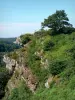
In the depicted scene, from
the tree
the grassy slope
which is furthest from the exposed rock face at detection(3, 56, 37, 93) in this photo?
the tree

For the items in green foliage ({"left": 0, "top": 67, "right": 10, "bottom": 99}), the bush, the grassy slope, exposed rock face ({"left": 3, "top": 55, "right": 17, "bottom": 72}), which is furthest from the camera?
green foliage ({"left": 0, "top": 67, "right": 10, "bottom": 99})

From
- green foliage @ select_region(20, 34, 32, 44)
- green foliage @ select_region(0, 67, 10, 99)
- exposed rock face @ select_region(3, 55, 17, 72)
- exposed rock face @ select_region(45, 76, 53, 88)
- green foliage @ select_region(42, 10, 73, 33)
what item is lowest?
green foliage @ select_region(0, 67, 10, 99)

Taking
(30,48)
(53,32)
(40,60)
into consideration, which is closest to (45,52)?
(40,60)

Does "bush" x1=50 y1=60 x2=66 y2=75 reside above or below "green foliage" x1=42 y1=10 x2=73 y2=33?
below

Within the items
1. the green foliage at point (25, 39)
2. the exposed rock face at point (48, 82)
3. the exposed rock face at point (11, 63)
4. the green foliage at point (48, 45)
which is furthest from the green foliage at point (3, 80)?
the exposed rock face at point (48, 82)

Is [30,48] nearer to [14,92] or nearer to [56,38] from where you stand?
[56,38]

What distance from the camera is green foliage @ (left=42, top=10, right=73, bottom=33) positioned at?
34.8m

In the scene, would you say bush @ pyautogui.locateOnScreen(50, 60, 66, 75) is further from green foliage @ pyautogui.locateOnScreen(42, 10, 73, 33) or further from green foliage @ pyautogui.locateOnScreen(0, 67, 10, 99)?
→ green foliage @ pyautogui.locateOnScreen(0, 67, 10, 99)

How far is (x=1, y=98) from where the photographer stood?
35.7m

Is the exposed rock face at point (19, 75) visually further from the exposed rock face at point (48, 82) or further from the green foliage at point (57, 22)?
the green foliage at point (57, 22)

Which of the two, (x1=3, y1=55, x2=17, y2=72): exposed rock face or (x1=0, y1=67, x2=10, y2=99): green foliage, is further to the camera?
(x1=0, y1=67, x2=10, y2=99): green foliage

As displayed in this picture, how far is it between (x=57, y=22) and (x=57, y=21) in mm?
182

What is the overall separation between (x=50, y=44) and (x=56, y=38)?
2364mm

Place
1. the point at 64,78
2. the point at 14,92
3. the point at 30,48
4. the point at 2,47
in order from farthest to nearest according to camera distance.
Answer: the point at 2,47, the point at 30,48, the point at 14,92, the point at 64,78
